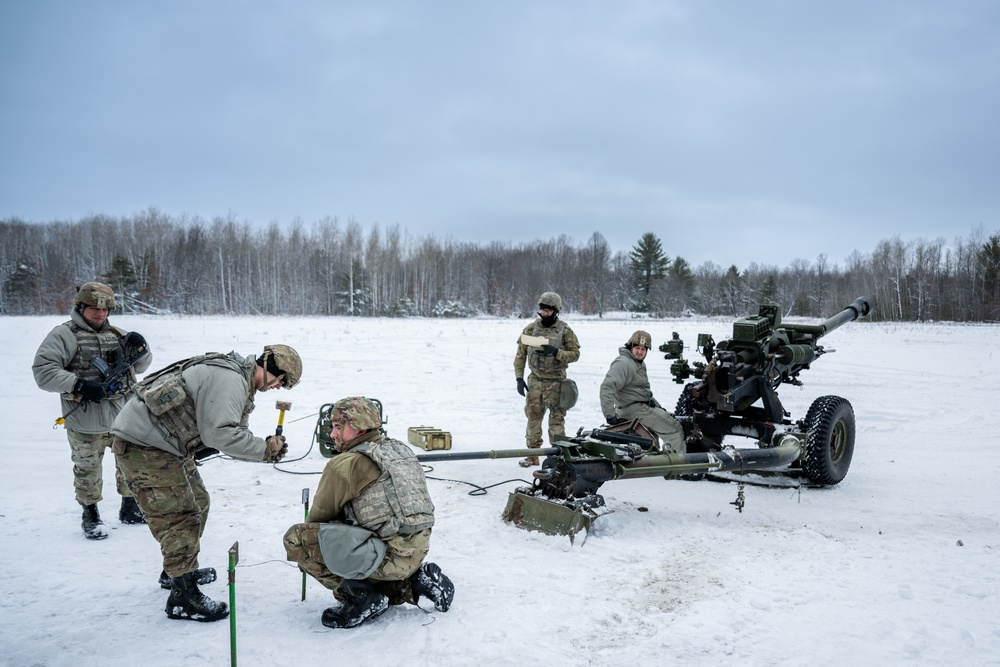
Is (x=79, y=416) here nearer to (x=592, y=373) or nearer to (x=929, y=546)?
(x=929, y=546)

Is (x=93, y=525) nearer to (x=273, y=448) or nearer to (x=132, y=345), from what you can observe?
(x=132, y=345)

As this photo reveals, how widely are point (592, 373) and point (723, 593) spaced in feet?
33.6

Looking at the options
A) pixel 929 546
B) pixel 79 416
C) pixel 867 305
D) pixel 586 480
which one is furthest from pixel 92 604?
pixel 867 305

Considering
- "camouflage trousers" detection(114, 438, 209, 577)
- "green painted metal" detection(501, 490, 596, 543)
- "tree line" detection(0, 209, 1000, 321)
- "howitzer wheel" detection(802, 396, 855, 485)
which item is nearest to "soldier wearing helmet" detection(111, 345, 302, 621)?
"camouflage trousers" detection(114, 438, 209, 577)

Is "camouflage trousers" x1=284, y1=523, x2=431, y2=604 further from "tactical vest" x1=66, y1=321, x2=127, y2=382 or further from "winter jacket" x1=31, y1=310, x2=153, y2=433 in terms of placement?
"tactical vest" x1=66, y1=321, x2=127, y2=382

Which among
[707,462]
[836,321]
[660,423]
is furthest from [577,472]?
[836,321]

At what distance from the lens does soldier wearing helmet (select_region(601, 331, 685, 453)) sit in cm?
682

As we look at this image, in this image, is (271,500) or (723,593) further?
(271,500)

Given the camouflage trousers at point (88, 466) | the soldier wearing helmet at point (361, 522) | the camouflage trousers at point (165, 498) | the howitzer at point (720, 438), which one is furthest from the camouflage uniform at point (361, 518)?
the camouflage trousers at point (88, 466)

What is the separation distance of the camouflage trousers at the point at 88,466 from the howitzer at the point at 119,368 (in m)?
0.21

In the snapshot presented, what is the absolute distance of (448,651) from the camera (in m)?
3.33

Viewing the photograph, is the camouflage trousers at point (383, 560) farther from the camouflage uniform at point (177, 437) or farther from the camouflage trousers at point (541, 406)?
the camouflage trousers at point (541, 406)

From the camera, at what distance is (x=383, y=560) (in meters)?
3.49

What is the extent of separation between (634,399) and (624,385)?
0.66 ft
